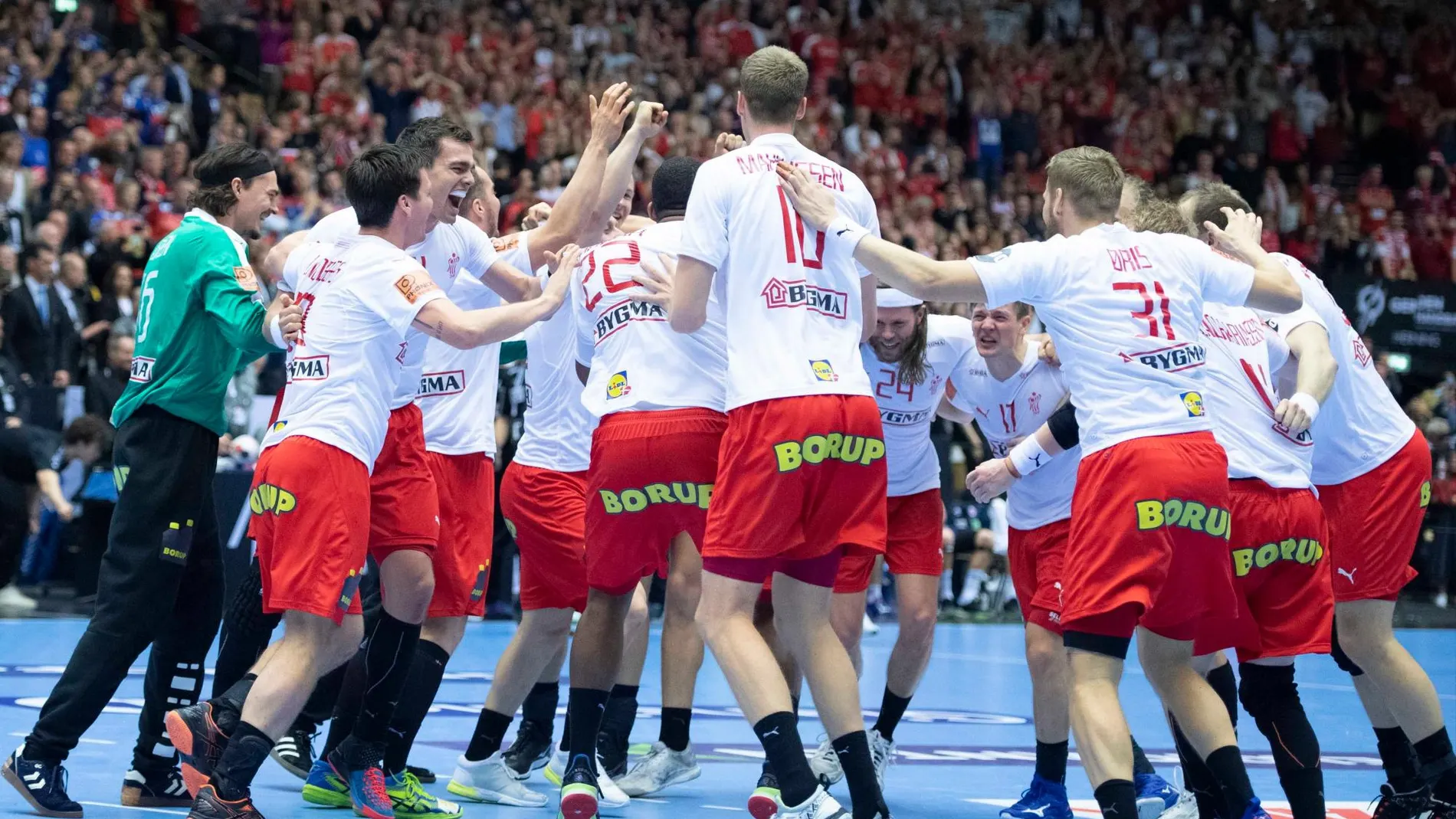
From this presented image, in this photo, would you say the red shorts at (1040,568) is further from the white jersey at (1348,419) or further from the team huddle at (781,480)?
the white jersey at (1348,419)

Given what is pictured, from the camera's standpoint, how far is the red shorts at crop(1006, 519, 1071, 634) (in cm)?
670

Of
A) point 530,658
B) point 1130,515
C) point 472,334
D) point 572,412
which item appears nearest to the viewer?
point 1130,515

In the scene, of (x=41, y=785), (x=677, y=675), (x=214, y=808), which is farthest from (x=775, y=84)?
(x=41, y=785)

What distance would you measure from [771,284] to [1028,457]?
5.02 feet

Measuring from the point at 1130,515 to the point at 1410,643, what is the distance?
10863 millimetres

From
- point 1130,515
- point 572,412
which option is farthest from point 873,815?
point 572,412

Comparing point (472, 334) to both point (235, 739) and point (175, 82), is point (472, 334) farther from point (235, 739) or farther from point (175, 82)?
point (175, 82)

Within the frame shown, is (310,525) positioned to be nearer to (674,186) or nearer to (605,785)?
(605,785)

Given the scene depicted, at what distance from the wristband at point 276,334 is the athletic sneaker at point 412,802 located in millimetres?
1699

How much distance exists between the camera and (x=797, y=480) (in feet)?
17.7

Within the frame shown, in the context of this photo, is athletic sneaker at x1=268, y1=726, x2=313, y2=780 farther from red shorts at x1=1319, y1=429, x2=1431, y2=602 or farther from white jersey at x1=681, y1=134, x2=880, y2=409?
red shorts at x1=1319, y1=429, x2=1431, y2=602

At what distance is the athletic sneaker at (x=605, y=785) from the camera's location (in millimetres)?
6527

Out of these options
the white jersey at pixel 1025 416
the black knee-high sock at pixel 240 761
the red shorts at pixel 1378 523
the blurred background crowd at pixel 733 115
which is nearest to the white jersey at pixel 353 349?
the black knee-high sock at pixel 240 761

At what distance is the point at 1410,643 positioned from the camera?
14734 mm
